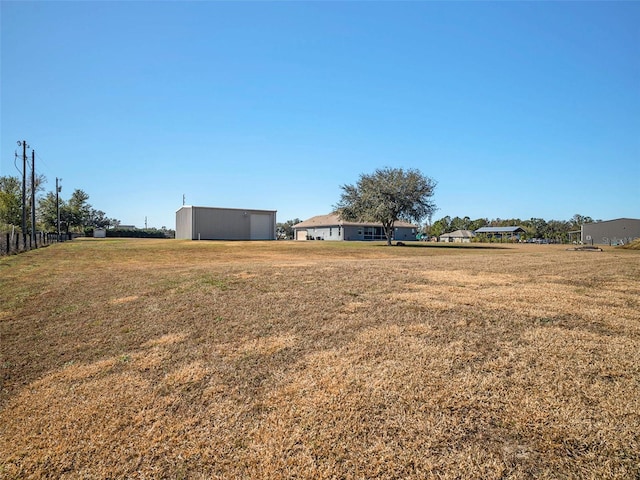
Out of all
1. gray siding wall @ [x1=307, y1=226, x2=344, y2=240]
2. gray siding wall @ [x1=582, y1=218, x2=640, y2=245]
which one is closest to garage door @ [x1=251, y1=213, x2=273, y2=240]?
gray siding wall @ [x1=307, y1=226, x2=344, y2=240]

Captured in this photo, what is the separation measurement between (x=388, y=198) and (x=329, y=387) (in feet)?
104

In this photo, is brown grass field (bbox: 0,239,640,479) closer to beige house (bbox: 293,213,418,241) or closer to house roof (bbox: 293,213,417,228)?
beige house (bbox: 293,213,418,241)

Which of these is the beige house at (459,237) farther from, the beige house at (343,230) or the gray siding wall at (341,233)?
the gray siding wall at (341,233)

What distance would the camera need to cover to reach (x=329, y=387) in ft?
12.7

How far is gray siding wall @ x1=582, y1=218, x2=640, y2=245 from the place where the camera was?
187ft

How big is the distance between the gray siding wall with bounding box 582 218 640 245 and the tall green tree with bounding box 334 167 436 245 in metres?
40.2

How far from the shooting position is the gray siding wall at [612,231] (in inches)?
2242

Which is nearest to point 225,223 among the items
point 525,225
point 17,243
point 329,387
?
point 17,243

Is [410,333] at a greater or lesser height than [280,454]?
greater

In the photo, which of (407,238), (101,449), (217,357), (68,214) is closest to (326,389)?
(217,357)

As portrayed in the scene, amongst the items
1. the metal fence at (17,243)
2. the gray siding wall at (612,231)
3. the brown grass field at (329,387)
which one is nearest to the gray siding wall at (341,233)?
the gray siding wall at (612,231)

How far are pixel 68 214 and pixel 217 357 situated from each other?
72.2m

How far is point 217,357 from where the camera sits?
4824mm

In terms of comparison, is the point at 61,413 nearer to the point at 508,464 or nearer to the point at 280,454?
the point at 280,454
